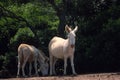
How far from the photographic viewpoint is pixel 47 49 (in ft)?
65.4

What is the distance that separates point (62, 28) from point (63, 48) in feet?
7.21

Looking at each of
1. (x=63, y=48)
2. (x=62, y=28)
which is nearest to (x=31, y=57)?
(x=62, y=28)

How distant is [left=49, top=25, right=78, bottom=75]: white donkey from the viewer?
54.1ft

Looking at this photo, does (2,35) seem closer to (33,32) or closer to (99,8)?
(33,32)

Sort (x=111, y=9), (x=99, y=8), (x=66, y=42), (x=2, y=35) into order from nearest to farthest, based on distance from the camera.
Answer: (x=66, y=42) < (x=111, y=9) < (x=99, y=8) < (x=2, y=35)

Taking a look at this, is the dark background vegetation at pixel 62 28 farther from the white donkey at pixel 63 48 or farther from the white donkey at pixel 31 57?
the white donkey at pixel 31 57

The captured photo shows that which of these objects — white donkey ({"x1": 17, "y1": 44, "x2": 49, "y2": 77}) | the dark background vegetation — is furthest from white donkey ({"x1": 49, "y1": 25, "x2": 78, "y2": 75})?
the dark background vegetation

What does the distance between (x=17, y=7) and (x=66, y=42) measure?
16.5ft

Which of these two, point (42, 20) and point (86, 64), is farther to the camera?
point (42, 20)

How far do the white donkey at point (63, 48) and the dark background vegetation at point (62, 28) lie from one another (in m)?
1.05

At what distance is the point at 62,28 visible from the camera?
19.1m

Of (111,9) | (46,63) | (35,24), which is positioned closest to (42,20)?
(35,24)

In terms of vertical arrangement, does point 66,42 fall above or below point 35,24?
below

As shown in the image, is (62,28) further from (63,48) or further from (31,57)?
(63,48)
